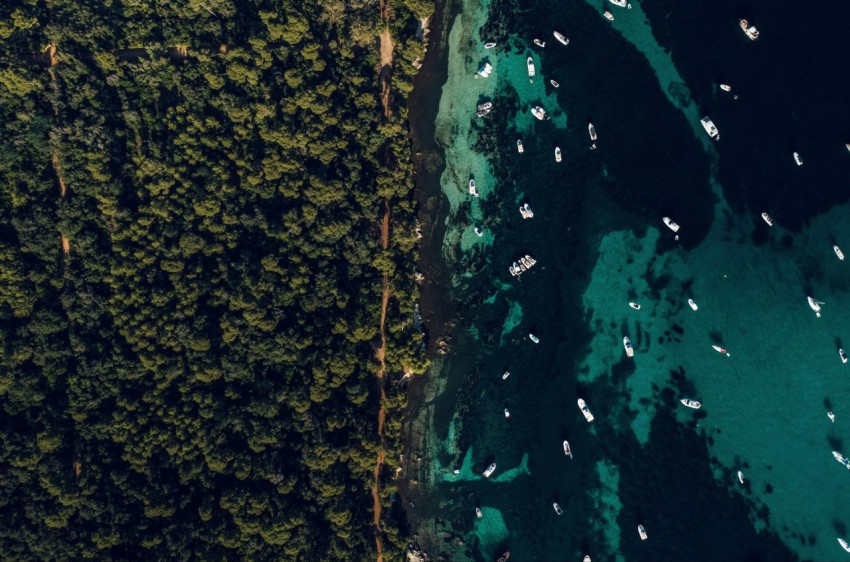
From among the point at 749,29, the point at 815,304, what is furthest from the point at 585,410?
the point at 749,29

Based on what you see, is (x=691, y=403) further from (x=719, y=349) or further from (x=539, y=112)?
(x=539, y=112)

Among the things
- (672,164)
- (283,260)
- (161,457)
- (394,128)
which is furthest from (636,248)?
(161,457)

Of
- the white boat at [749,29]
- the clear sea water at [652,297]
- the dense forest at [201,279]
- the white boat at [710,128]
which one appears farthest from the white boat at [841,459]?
the white boat at [749,29]

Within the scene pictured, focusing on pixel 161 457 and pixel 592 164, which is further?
pixel 592 164

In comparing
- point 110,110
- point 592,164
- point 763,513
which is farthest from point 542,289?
point 110,110

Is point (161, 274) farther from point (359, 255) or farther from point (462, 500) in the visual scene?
point (462, 500)

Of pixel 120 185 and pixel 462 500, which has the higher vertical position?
pixel 120 185

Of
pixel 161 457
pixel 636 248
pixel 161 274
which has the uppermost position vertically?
pixel 636 248
